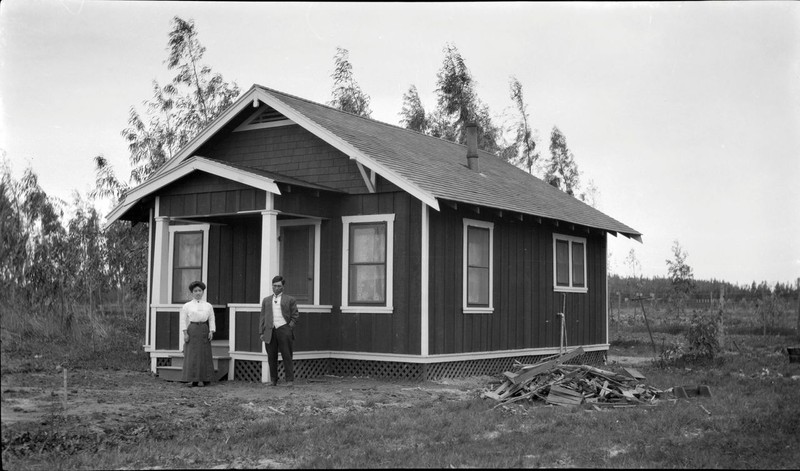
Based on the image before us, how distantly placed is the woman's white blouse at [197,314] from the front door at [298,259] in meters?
2.52

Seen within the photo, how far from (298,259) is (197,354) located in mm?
3165

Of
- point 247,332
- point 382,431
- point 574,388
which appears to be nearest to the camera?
point 382,431

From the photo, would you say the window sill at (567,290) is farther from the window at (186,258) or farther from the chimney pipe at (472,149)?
the window at (186,258)

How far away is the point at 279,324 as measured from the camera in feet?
48.4

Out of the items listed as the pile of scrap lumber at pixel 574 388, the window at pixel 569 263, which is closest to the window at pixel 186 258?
the pile of scrap lumber at pixel 574 388

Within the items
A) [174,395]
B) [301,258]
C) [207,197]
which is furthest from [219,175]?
[174,395]

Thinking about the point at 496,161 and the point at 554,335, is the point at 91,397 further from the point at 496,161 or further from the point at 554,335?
the point at 496,161

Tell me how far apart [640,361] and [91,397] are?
14.0 metres

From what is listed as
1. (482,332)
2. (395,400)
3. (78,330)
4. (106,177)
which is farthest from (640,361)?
(106,177)

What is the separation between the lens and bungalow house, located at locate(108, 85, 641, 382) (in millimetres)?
15789

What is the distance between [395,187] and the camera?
637 inches

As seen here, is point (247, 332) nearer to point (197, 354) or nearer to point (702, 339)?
point (197, 354)

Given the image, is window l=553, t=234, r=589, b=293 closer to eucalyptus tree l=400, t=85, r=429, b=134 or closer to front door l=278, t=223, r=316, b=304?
front door l=278, t=223, r=316, b=304

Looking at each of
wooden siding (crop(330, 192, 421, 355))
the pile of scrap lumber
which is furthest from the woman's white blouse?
the pile of scrap lumber
